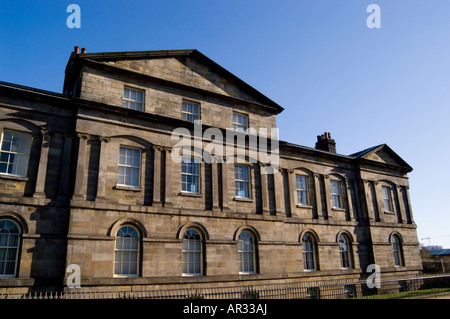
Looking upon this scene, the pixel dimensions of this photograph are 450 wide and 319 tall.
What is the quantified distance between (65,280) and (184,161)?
8151mm

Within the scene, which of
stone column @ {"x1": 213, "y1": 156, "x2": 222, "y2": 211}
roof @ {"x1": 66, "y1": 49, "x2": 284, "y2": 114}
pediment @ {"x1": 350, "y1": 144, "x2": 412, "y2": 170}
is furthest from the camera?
pediment @ {"x1": 350, "y1": 144, "x2": 412, "y2": 170}

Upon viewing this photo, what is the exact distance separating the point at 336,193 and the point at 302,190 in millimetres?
3693

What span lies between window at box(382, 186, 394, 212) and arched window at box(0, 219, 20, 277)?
87.1 feet

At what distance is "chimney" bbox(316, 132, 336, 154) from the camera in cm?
2850

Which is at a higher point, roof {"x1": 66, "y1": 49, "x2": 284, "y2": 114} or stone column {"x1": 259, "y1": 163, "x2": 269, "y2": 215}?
roof {"x1": 66, "y1": 49, "x2": 284, "y2": 114}

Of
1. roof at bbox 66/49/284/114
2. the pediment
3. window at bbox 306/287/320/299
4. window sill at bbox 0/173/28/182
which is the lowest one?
window at bbox 306/287/320/299

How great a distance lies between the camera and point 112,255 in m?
15.5

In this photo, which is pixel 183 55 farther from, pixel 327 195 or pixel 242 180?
pixel 327 195

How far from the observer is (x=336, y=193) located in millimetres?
26078

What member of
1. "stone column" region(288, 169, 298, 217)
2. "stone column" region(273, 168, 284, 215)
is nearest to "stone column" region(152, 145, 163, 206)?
"stone column" region(273, 168, 284, 215)

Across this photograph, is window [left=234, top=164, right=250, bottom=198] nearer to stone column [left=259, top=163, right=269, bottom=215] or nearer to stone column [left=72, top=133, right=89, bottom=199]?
stone column [left=259, top=163, right=269, bottom=215]

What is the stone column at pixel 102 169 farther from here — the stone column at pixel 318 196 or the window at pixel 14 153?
the stone column at pixel 318 196

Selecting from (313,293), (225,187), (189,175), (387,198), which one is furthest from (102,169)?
(387,198)
